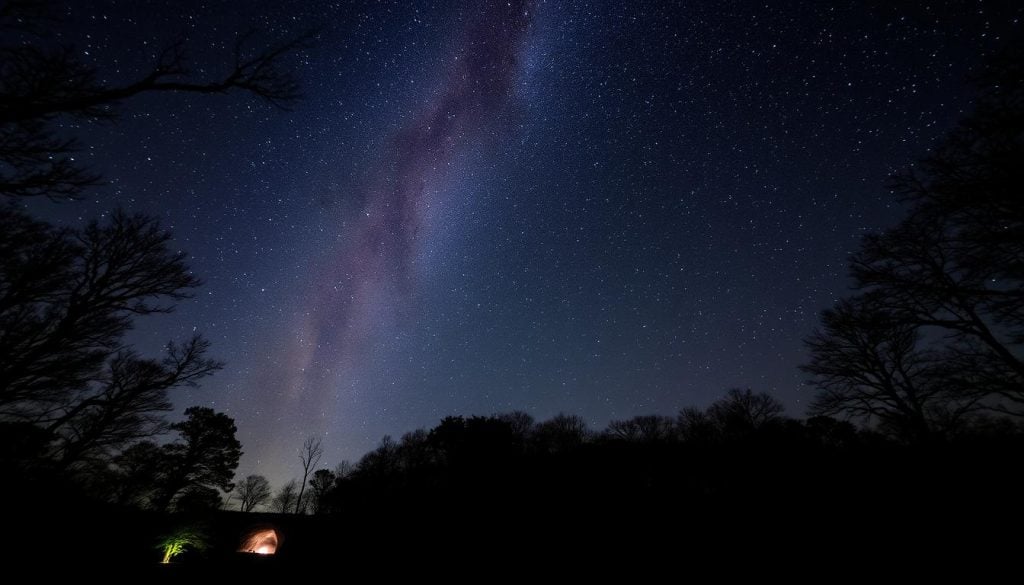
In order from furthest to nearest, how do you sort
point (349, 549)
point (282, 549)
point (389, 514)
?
point (282, 549)
point (389, 514)
point (349, 549)

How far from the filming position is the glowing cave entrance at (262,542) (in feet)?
87.6

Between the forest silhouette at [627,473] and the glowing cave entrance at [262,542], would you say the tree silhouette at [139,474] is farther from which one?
the glowing cave entrance at [262,542]

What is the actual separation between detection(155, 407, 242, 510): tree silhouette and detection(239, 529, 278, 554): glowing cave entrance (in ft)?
17.2

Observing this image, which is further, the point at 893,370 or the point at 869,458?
the point at 893,370

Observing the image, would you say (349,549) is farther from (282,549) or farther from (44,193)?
(282,549)

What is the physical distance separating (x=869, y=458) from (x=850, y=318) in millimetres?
4755

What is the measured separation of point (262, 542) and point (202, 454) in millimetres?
8936

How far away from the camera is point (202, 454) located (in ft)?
92.2

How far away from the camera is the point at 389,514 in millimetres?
18297

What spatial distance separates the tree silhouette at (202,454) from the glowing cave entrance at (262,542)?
207 inches

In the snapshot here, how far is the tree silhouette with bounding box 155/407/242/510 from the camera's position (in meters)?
26.2

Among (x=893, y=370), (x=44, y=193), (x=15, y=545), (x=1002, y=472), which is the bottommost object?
(x=1002, y=472)

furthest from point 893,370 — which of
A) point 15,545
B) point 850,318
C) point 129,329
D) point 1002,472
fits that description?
point 15,545

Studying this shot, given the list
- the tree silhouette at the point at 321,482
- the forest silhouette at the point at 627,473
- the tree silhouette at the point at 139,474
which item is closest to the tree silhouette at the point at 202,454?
the tree silhouette at the point at 139,474
